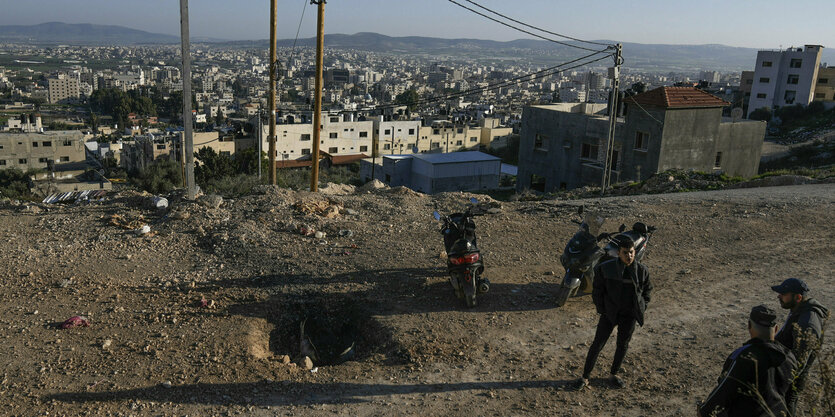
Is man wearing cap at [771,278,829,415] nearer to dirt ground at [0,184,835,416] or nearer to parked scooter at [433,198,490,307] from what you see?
dirt ground at [0,184,835,416]

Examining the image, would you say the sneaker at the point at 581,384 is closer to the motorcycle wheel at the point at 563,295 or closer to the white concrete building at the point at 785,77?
the motorcycle wheel at the point at 563,295

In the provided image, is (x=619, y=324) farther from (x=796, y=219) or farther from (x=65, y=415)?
(x=796, y=219)

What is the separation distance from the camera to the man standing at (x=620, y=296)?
4.86m

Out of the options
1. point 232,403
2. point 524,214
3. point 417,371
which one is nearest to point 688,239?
point 524,214

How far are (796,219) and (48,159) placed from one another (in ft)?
177

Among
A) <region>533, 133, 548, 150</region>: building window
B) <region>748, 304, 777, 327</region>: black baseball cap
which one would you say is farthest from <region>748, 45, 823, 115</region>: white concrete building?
<region>748, 304, 777, 327</region>: black baseball cap

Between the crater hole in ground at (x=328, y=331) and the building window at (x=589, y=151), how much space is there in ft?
66.8

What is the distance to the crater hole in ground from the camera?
5.96 meters

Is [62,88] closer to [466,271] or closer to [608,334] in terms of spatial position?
[466,271]

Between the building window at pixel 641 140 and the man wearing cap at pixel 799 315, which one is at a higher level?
the man wearing cap at pixel 799 315

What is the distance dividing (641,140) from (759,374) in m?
21.4

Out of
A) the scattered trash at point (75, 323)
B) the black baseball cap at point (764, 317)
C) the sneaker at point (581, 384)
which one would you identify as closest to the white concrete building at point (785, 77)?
the sneaker at point (581, 384)

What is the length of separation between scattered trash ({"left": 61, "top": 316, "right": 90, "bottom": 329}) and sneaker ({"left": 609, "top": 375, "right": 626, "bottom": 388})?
193 inches

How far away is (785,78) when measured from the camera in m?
62.4
